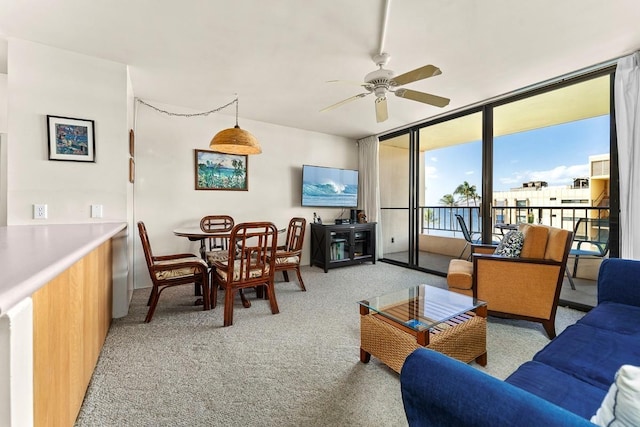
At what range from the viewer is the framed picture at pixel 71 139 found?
2.26 m

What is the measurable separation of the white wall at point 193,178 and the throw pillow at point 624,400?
158 inches

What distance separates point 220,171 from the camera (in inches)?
157

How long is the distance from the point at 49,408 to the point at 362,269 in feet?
12.6

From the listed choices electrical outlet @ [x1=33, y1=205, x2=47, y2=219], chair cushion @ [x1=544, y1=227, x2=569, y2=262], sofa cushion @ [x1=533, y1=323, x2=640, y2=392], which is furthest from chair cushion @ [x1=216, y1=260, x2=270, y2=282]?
chair cushion @ [x1=544, y1=227, x2=569, y2=262]

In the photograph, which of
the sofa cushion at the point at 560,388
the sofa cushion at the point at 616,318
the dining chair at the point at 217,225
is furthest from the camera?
the dining chair at the point at 217,225

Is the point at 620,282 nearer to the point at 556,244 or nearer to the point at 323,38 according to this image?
the point at 556,244

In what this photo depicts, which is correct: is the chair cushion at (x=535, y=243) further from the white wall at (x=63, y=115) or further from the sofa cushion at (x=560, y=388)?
the white wall at (x=63, y=115)

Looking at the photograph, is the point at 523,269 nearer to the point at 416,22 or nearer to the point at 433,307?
the point at 433,307

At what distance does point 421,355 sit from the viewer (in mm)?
655

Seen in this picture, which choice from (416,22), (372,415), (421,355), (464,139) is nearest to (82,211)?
(372,415)

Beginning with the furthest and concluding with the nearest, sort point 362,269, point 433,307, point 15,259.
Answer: point 362,269 → point 433,307 → point 15,259

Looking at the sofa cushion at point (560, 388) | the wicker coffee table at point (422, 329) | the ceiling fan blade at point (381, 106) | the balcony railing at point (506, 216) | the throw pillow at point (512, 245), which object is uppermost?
the ceiling fan blade at point (381, 106)

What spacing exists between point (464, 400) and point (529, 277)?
87.0 inches

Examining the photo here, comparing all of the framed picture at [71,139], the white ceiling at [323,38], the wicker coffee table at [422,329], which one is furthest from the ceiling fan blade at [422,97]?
the framed picture at [71,139]
